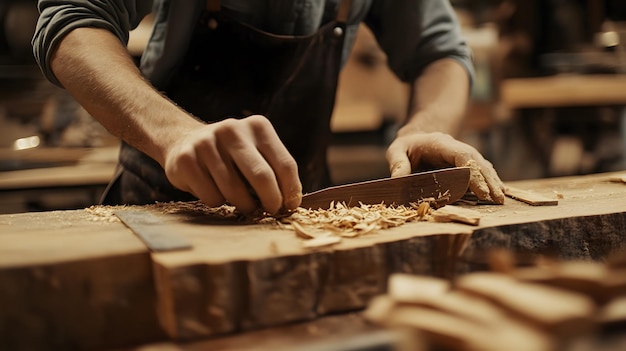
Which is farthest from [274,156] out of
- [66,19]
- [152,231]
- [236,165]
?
[66,19]

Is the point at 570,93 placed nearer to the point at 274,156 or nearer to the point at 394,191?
the point at 394,191

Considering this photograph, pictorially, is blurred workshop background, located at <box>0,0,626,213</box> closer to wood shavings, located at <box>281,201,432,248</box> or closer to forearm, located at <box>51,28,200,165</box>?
forearm, located at <box>51,28,200,165</box>

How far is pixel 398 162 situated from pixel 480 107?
2927 millimetres

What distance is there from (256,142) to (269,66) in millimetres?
743

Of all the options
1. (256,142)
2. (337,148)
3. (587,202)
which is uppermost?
(256,142)

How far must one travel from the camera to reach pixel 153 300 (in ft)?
3.60

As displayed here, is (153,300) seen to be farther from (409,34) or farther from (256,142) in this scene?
(409,34)

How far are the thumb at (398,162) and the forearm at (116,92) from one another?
0.56 meters

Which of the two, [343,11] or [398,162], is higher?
[343,11]

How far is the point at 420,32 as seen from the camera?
2.30 metres

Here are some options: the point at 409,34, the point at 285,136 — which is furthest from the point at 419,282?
the point at 409,34

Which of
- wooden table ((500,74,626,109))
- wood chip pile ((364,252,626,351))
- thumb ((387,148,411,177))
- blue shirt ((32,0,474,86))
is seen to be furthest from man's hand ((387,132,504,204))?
wooden table ((500,74,626,109))

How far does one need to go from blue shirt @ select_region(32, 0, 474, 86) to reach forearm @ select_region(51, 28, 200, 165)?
6cm

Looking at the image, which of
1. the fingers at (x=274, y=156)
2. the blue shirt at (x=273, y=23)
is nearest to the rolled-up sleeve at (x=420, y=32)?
the blue shirt at (x=273, y=23)
